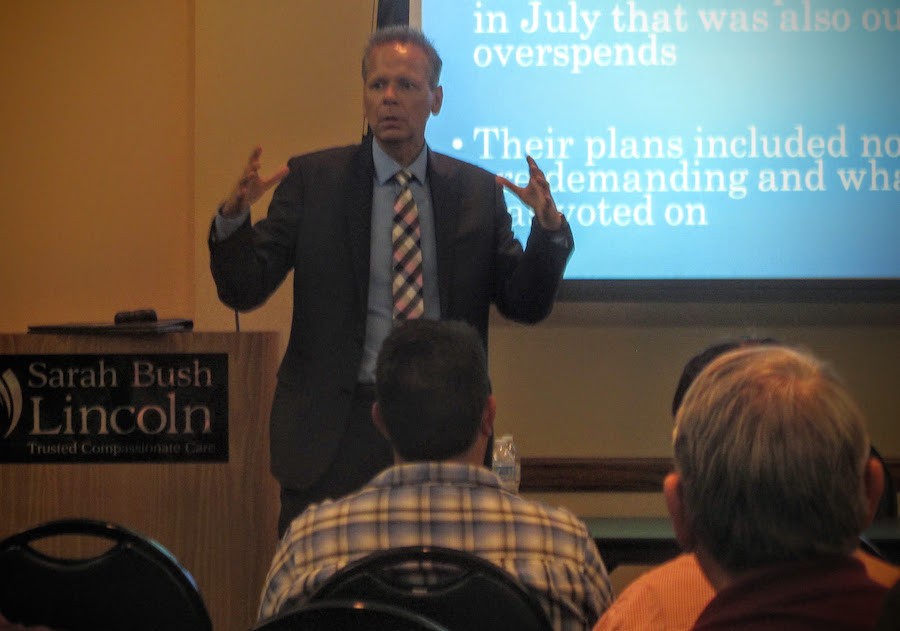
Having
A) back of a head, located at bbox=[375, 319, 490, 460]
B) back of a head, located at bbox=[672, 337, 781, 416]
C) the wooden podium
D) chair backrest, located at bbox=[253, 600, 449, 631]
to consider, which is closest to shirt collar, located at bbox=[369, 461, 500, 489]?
back of a head, located at bbox=[375, 319, 490, 460]

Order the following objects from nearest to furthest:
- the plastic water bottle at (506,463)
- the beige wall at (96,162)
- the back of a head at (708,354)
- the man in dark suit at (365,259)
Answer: the back of a head at (708,354) → the man in dark suit at (365,259) → the plastic water bottle at (506,463) → the beige wall at (96,162)

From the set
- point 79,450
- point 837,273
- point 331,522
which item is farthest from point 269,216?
point 837,273

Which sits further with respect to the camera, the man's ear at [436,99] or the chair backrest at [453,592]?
the man's ear at [436,99]

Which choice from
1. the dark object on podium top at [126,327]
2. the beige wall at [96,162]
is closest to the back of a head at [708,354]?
the dark object on podium top at [126,327]

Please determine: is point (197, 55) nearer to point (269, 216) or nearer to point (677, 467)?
point (269, 216)

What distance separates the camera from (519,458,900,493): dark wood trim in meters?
3.71

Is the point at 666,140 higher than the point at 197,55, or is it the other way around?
the point at 197,55

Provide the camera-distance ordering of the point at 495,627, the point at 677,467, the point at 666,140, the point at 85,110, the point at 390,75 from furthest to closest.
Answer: the point at 85,110, the point at 666,140, the point at 390,75, the point at 495,627, the point at 677,467

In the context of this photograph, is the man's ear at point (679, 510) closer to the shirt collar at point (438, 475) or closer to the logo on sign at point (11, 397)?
the shirt collar at point (438, 475)

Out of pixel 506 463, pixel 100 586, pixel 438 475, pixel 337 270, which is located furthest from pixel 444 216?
pixel 100 586

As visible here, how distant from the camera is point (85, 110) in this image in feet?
12.6

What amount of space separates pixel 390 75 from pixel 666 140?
135 cm

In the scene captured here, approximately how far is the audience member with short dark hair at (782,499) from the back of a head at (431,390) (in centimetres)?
66

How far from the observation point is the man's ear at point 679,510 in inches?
43.4
